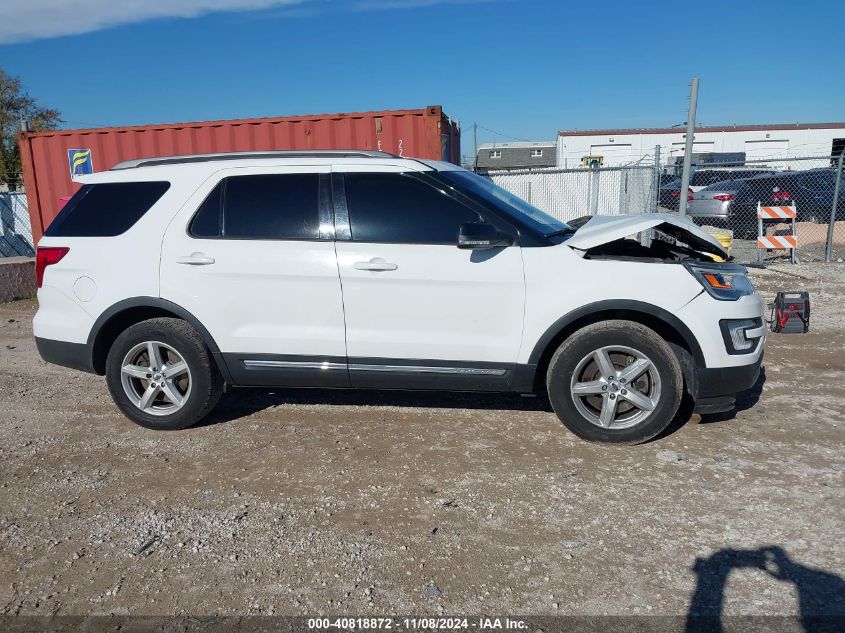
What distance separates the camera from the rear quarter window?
4.58 m

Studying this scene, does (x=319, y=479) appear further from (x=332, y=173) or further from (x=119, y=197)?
(x=119, y=197)

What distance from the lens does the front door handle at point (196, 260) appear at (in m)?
4.38

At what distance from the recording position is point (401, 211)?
4312 millimetres

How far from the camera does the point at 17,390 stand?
226 inches

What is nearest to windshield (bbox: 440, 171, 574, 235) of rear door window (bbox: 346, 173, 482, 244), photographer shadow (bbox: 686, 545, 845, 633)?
rear door window (bbox: 346, 173, 482, 244)

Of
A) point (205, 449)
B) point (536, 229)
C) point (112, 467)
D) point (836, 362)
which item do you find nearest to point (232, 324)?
point (205, 449)

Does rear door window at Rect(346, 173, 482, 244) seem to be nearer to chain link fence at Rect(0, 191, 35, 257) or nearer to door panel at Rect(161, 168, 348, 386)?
door panel at Rect(161, 168, 348, 386)

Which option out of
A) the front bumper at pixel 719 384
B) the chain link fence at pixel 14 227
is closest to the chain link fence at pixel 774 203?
the front bumper at pixel 719 384

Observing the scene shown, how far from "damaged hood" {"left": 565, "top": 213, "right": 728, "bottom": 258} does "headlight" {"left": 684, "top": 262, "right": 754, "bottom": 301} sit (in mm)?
391

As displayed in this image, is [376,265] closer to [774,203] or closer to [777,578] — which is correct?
[777,578]

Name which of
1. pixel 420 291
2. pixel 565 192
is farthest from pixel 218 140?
pixel 565 192

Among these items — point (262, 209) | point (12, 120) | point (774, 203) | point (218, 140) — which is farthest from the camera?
point (12, 120)

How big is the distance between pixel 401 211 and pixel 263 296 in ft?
3.42

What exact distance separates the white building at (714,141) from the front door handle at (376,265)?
132ft
